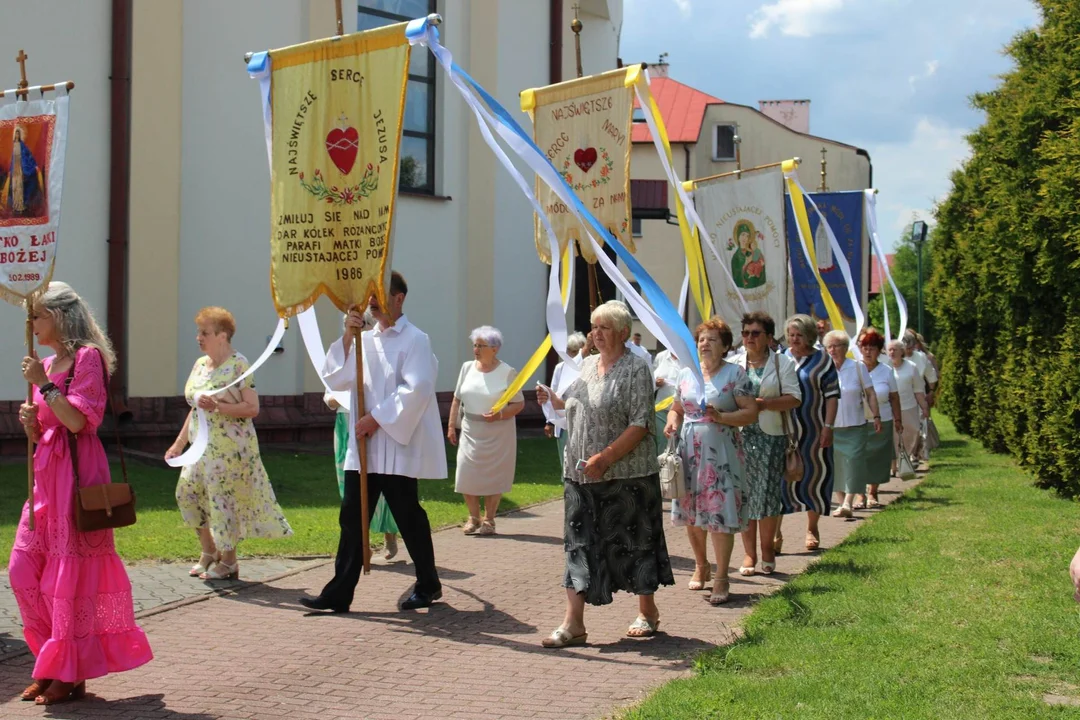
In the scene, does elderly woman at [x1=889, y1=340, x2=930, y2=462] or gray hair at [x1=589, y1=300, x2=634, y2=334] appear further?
elderly woman at [x1=889, y1=340, x2=930, y2=462]

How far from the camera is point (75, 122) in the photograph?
663 inches

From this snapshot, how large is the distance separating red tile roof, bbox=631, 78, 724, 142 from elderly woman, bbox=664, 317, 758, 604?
3976cm

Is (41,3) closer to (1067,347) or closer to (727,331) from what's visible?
(727,331)

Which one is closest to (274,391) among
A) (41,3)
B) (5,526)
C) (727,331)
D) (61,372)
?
(41,3)

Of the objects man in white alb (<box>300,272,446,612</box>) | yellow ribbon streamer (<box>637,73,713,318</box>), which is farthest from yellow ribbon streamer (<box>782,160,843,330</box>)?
man in white alb (<box>300,272,446,612</box>)

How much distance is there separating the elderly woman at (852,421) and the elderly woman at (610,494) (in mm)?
6686

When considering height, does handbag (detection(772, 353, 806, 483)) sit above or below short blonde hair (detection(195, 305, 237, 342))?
below

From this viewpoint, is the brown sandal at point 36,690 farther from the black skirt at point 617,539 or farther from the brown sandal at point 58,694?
the black skirt at point 617,539

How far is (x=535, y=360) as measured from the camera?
8484 mm

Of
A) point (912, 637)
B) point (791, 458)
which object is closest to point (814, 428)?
point (791, 458)

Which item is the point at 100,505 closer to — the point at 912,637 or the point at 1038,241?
the point at 912,637

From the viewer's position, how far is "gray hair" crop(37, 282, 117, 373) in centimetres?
625

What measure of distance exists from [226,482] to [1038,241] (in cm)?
889

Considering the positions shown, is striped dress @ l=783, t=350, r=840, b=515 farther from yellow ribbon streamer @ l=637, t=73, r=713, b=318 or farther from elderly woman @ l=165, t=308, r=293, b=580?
elderly woman @ l=165, t=308, r=293, b=580
